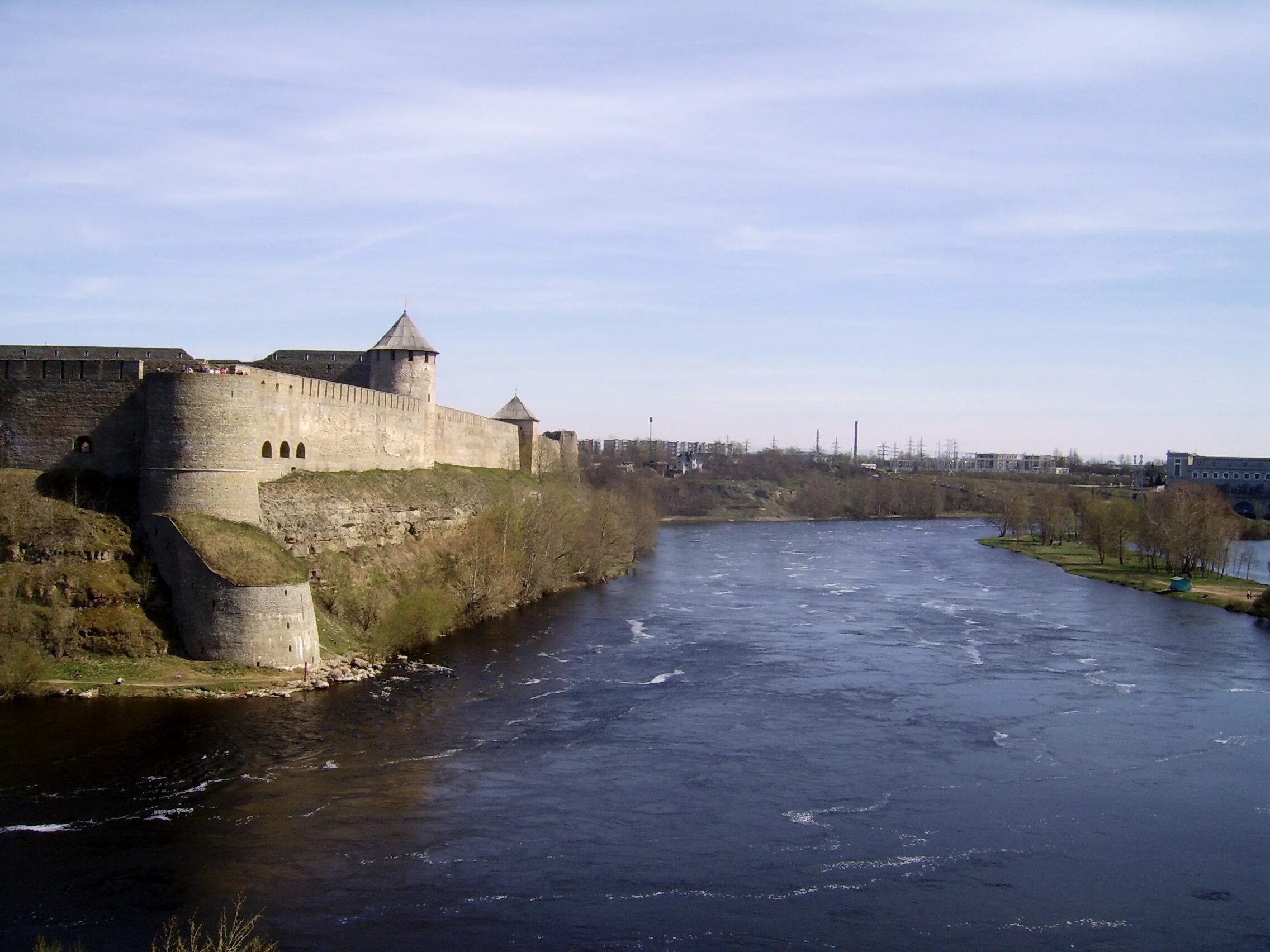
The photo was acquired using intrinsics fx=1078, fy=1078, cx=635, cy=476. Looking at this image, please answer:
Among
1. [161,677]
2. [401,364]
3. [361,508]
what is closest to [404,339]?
[401,364]

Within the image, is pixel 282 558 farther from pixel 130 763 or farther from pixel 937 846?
pixel 937 846

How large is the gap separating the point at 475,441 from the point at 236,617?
657 inches

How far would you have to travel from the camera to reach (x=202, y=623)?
1485 centimetres

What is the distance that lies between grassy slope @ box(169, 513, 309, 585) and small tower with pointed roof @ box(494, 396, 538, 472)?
2050 cm

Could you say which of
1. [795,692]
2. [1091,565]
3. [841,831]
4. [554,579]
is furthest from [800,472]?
[841,831]

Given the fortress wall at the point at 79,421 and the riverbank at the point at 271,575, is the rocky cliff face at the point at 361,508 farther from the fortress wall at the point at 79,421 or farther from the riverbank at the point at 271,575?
the fortress wall at the point at 79,421

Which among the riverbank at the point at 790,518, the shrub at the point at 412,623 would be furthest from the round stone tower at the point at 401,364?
the riverbank at the point at 790,518

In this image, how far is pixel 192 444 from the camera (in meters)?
16.1

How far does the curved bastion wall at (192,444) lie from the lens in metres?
16.0

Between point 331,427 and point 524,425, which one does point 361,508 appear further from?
point 524,425

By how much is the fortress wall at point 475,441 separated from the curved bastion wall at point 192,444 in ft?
36.4

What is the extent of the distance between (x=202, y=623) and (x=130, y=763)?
3757 mm

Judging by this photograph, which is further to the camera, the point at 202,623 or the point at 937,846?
the point at 202,623

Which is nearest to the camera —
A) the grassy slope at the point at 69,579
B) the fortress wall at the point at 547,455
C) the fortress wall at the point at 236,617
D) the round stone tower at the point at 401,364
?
the grassy slope at the point at 69,579
